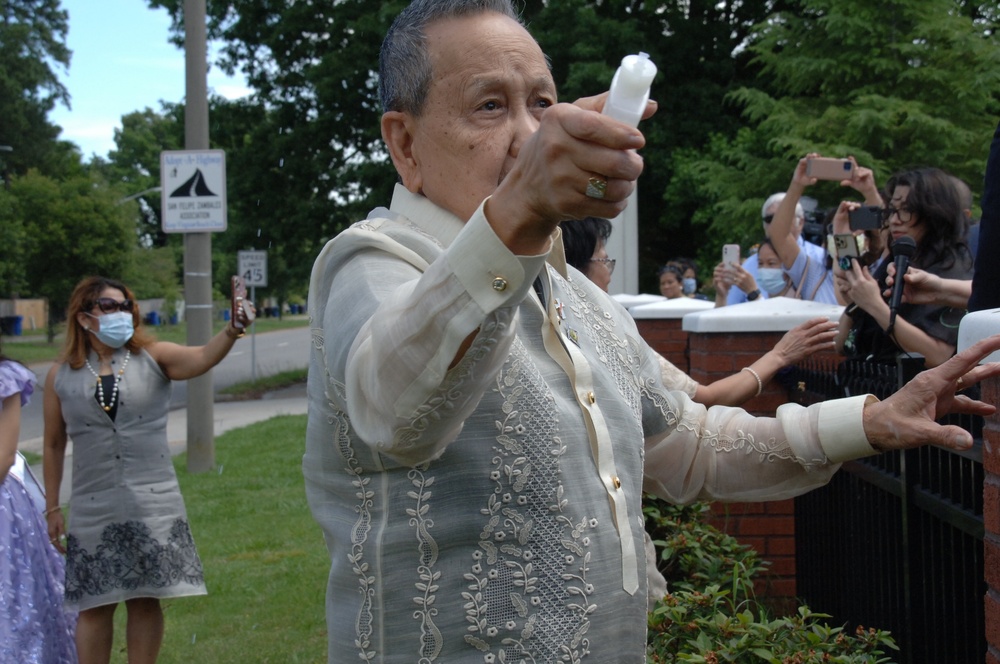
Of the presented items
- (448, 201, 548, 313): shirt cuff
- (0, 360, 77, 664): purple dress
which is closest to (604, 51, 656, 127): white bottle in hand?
(448, 201, 548, 313): shirt cuff

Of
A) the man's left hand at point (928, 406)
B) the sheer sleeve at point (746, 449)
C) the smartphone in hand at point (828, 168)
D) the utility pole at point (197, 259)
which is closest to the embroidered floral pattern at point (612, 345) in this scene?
the sheer sleeve at point (746, 449)

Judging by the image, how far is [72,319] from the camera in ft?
19.4

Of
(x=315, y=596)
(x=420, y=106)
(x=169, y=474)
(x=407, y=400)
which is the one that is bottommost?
(x=315, y=596)

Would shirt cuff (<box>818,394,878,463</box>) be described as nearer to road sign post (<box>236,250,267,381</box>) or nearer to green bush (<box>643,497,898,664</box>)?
green bush (<box>643,497,898,664</box>)

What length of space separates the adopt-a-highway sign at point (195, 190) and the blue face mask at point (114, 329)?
5.01 m

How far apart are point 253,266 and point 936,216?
19.9 meters

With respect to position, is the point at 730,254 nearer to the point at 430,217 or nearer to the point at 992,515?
the point at 992,515

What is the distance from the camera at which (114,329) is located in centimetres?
584

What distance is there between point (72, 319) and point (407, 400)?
4.97m

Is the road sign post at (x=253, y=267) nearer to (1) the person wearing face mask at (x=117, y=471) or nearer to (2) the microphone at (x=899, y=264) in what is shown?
(1) the person wearing face mask at (x=117, y=471)

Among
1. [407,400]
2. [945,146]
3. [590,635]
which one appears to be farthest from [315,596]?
[945,146]

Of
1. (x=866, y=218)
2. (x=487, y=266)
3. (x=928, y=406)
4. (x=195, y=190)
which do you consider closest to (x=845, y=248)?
(x=866, y=218)

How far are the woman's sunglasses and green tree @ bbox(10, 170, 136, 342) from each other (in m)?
41.4

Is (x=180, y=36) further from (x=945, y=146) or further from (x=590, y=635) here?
(x=590, y=635)
